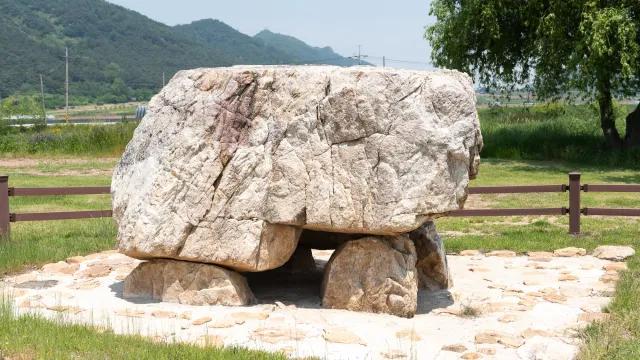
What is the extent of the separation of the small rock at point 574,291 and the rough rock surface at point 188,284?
349 centimetres

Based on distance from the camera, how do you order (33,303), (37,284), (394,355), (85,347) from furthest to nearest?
Answer: (37,284)
(33,303)
(394,355)
(85,347)

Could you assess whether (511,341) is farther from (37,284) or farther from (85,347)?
(37,284)

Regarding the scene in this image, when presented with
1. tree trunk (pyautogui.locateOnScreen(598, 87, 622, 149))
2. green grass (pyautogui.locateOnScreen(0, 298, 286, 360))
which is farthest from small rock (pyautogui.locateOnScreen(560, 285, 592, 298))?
tree trunk (pyautogui.locateOnScreen(598, 87, 622, 149))

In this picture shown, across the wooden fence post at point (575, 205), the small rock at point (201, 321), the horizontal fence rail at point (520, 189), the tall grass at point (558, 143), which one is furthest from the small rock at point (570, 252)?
the tall grass at point (558, 143)

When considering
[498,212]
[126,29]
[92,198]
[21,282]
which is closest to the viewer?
[21,282]

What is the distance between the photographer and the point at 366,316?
770cm

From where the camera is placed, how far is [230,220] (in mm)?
7781

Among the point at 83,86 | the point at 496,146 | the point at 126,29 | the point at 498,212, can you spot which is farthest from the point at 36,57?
the point at 498,212

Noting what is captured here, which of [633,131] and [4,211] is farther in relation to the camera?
[633,131]

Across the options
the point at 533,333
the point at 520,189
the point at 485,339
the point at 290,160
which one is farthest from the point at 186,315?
the point at 520,189

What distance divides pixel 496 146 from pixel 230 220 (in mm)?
18830

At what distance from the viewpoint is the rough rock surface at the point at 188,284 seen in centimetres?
787

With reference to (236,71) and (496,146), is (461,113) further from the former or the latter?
(496,146)

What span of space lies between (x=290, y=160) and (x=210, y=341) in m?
2.14
